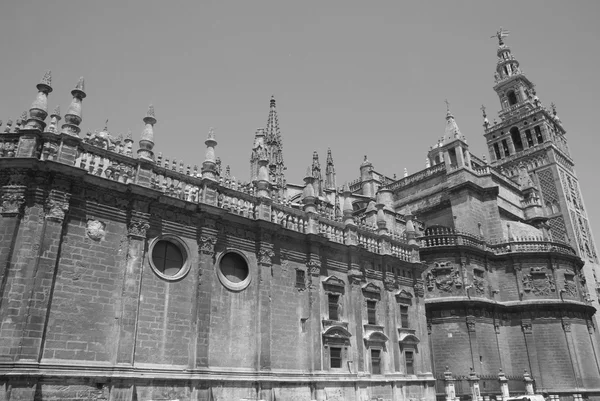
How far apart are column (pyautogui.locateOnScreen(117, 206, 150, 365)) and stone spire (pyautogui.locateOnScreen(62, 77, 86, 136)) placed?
134 inches

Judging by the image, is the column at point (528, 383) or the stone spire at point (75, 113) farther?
the column at point (528, 383)

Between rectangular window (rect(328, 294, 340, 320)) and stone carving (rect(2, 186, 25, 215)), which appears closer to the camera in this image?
stone carving (rect(2, 186, 25, 215))

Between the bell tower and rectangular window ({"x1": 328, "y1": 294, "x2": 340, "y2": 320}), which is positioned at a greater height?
the bell tower

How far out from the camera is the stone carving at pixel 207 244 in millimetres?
19172

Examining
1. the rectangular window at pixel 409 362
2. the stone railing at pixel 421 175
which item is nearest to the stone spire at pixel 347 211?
the rectangular window at pixel 409 362

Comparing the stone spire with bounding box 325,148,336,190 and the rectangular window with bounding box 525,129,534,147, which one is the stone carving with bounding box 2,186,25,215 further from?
the rectangular window with bounding box 525,129,534,147

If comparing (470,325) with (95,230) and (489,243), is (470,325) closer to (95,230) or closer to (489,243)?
(489,243)

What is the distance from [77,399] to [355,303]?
13677 millimetres

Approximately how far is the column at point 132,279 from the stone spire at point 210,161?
3.24m

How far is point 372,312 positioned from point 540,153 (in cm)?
4406

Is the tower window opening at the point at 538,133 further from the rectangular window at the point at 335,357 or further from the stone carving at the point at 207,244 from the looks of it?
the stone carving at the point at 207,244

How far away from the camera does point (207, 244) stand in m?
19.3

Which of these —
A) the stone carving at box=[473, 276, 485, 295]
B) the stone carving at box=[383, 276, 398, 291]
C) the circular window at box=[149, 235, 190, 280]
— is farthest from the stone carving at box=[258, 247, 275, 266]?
the stone carving at box=[473, 276, 485, 295]

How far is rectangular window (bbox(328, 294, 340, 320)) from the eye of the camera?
23.2 metres
